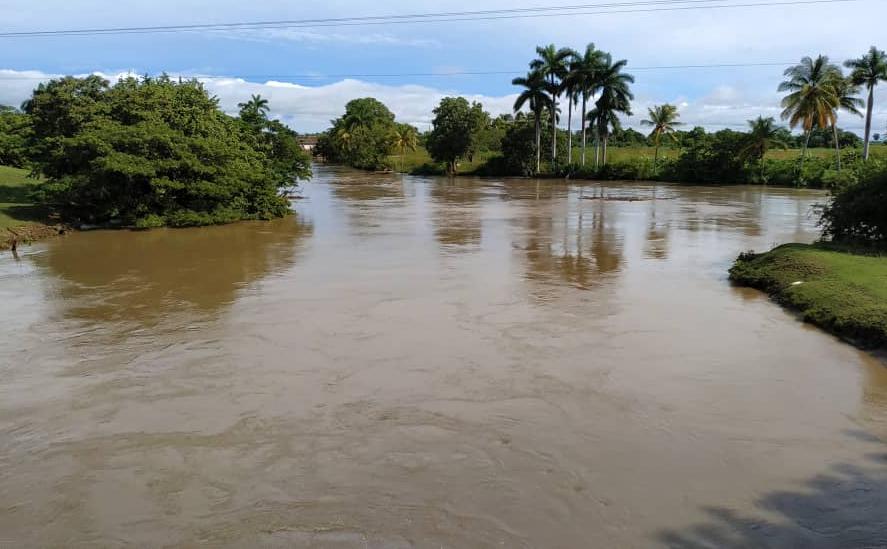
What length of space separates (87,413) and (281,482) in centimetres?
320

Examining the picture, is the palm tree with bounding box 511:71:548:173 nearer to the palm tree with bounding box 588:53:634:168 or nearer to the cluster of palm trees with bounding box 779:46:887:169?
the palm tree with bounding box 588:53:634:168

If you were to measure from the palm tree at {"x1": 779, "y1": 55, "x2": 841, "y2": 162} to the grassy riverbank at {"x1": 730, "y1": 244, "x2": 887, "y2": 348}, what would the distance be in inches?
1393

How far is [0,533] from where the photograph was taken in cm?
559

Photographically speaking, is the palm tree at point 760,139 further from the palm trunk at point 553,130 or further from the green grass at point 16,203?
the green grass at point 16,203

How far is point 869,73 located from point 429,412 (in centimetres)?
4877

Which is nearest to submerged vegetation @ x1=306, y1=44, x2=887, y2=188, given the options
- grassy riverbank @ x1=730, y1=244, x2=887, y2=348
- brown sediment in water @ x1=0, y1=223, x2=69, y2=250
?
grassy riverbank @ x1=730, y1=244, x2=887, y2=348

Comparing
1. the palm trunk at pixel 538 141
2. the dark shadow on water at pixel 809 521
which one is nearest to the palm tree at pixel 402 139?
the palm trunk at pixel 538 141

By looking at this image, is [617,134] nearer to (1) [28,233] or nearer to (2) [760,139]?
(2) [760,139]

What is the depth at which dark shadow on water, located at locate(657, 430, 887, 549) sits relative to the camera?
5359 millimetres

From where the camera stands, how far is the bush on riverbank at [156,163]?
2383 centimetres

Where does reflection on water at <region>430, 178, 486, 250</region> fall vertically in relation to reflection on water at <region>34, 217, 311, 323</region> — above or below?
above

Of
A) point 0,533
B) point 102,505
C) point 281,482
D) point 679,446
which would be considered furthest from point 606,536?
point 0,533

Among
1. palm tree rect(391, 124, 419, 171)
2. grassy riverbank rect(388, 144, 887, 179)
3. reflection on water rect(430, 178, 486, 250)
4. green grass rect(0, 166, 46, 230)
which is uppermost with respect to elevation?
palm tree rect(391, 124, 419, 171)

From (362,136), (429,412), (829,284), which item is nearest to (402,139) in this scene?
(362,136)
